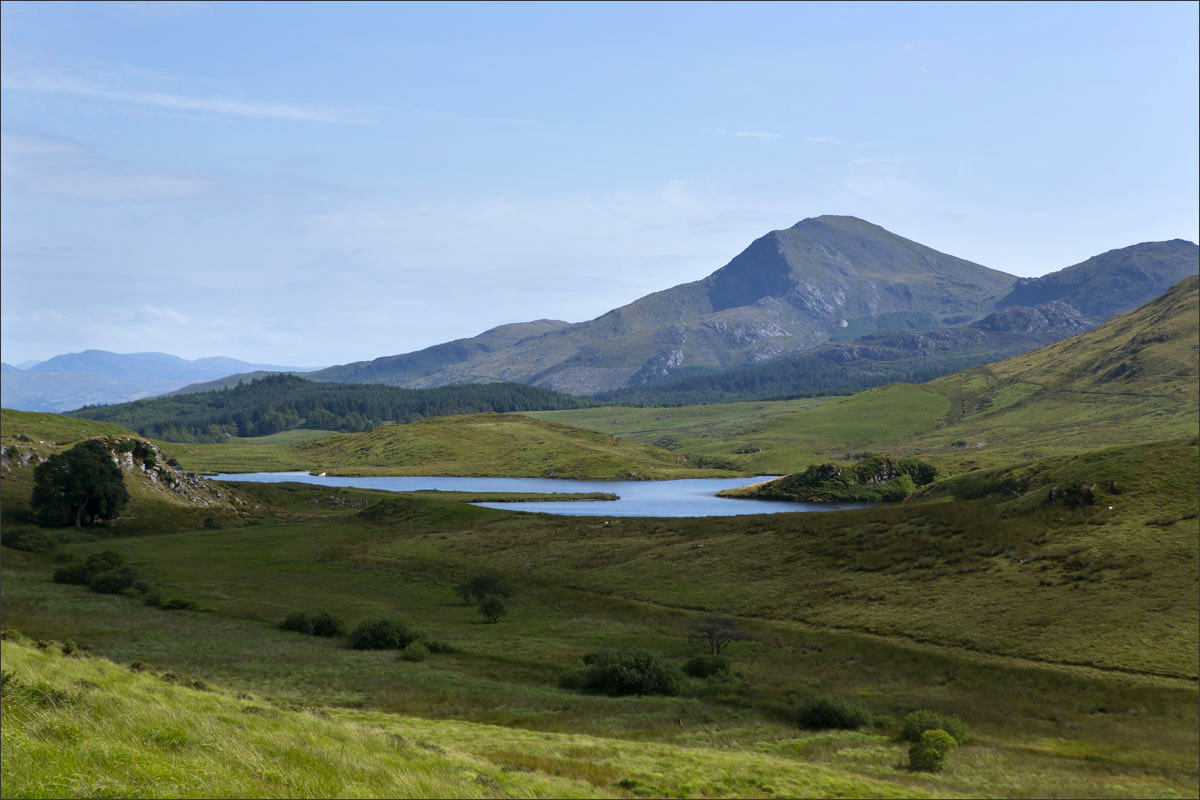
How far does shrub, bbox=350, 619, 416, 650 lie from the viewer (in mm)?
58594

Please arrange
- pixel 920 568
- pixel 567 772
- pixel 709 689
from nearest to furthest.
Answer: pixel 567 772 → pixel 709 689 → pixel 920 568

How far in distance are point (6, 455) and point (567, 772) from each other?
122257 millimetres

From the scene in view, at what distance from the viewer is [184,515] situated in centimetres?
11969

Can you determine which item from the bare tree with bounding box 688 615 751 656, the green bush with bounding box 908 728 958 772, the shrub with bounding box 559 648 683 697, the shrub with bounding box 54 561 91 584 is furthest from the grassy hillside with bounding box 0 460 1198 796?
the shrub with bounding box 54 561 91 584

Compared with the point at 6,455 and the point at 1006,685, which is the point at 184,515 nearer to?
the point at 6,455

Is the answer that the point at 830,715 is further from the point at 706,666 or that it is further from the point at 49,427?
the point at 49,427

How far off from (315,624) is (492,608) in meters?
14.3

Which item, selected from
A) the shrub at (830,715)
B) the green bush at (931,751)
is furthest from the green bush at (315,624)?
the green bush at (931,751)

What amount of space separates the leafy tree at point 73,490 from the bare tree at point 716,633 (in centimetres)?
8499

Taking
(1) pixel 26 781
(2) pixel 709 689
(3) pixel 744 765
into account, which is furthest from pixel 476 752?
(2) pixel 709 689

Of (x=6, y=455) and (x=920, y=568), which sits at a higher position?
(x=6, y=455)

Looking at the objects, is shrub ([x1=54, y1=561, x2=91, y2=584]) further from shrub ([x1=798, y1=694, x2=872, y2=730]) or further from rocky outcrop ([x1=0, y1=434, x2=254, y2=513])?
shrub ([x1=798, y1=694, x2=872, y2=730])

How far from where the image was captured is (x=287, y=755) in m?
18.6

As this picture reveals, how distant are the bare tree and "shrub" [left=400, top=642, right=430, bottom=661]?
19.0 meters
